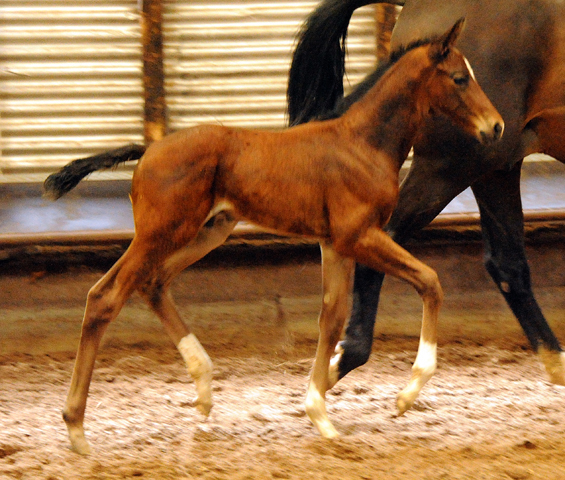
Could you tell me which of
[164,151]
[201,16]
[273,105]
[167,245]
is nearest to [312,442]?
[167,245]

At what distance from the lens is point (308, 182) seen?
2.32m

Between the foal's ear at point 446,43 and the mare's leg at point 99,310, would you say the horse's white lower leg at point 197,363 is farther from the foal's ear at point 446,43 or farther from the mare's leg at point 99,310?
the foal's ear at point 446,43

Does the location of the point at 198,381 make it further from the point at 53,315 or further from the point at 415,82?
the point at 53,315

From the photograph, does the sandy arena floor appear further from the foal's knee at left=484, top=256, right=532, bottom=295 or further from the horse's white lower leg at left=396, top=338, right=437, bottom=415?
the foal's knee at left=484, top=256, right=532, bottom=295

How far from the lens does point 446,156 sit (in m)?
2.74

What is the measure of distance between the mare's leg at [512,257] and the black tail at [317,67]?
0.80 meters

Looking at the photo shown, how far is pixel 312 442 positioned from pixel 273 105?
7.65ft

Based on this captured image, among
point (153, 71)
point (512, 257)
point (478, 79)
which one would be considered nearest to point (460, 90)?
point (478, 79)

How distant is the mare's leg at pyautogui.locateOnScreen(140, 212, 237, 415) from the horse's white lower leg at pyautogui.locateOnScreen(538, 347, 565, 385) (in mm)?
1459

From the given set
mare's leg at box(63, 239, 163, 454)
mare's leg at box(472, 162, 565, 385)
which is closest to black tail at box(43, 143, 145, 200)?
mare's leg at box(63, 239, 163, 454)

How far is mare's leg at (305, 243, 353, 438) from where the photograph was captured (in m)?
2.50

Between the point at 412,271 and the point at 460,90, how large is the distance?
0.58 m

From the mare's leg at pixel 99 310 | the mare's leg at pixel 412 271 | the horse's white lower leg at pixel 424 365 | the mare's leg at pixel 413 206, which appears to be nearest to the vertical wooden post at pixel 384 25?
the mare's leg at pixel 413 206

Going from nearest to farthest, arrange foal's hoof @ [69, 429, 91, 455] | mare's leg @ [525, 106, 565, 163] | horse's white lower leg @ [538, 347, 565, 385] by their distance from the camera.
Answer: foal's hoof @ [69, 429, 91, 455], mare's leg @ [525, 106, 565, 163], horse's white lower leg @ [538, 347, 565, 385]
